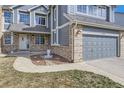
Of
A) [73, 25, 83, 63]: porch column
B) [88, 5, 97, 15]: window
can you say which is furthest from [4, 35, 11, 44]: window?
[73, 25, 83, 63]: porch column

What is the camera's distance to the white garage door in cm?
1323

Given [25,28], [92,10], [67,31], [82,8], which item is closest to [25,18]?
[25,28]

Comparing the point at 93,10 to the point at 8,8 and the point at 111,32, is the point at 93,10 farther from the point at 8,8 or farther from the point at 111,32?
the point at 8,8

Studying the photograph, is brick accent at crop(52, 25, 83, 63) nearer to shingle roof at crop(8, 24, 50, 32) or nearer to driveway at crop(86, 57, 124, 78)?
driveway at crop(86, 57, 124, 78)

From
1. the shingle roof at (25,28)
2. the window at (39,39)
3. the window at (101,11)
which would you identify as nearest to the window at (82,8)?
the window at (101,11)

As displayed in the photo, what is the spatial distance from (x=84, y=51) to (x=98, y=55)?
1901 millimetres

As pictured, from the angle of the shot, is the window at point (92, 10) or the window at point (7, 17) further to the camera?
the window at point (7, 17)

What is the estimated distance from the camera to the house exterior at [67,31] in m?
12.8

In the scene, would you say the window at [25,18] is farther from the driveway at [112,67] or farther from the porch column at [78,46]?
the driveway at [112,67]

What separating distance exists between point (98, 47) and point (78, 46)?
2665 millimetres

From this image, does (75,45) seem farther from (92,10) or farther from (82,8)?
(92,10)

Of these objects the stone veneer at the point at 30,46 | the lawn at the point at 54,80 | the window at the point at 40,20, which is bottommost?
the lawn at the point at 54,80

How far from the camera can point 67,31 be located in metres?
14.7
